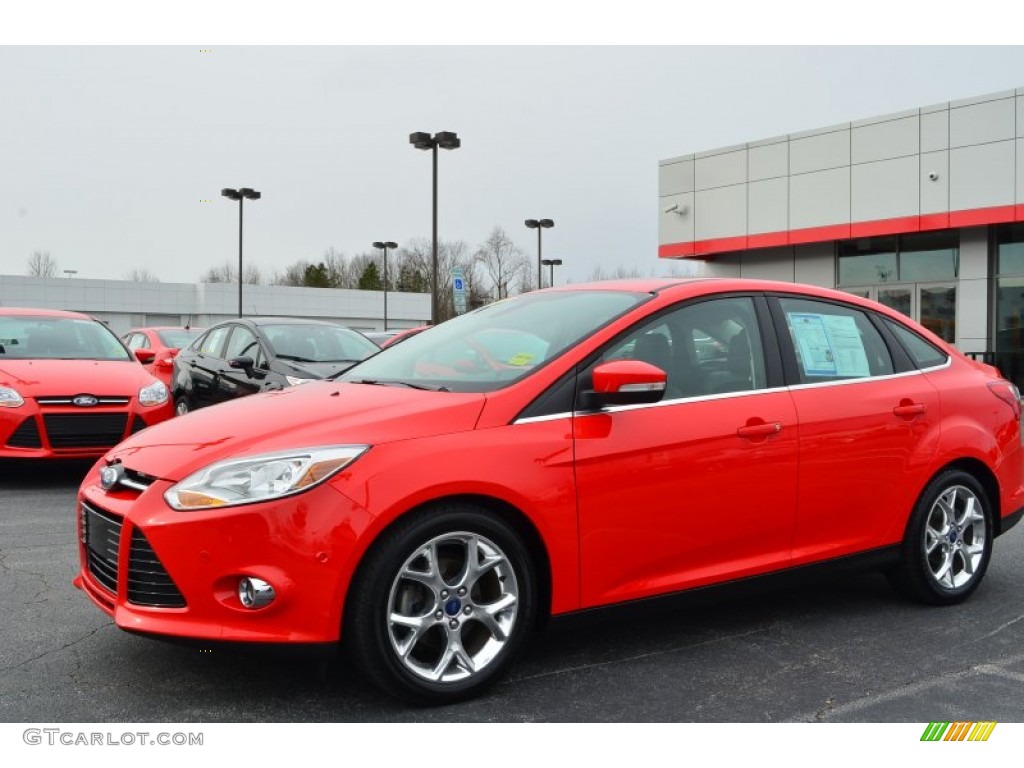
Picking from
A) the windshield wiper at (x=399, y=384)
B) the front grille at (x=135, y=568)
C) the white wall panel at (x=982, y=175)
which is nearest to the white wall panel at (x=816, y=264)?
the white wall panel at (x=982, y=175)

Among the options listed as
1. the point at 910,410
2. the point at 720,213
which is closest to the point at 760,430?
the point at 910,410

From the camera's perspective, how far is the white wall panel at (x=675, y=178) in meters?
25.9

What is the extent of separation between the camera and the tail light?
17.7 feet

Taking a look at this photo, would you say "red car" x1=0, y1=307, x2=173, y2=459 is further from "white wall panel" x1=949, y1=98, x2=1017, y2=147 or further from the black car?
"white wall panel" x1=949, y1=98, x2=1017, y2=147

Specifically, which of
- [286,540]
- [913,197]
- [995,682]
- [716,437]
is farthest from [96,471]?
[913,197]

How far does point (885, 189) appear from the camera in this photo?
21.8m

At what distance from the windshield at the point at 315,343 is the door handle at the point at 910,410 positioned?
6.53 meters

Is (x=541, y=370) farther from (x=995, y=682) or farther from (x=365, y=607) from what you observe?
(x=995, y=682)

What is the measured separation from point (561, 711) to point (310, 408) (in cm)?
144

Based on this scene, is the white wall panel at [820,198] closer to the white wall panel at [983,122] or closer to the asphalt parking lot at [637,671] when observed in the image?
the white wall panel at [983,122]

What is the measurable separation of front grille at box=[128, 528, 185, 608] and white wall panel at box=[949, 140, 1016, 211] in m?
20.0

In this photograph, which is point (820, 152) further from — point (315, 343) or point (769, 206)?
point (315, 343)

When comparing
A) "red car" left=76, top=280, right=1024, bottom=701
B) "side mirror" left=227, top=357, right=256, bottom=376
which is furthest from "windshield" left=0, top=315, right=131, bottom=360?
"red car" left=76, top=280, right=1024, bottom=701

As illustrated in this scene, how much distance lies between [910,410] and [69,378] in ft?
22.3
